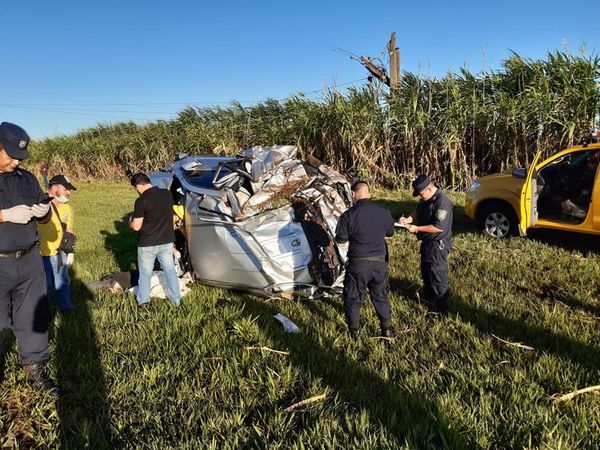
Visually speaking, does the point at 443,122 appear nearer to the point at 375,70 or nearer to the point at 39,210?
the point at 375,70

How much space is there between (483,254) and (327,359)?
409cm

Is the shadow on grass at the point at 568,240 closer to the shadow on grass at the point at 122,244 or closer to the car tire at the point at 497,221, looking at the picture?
the car tire at the point at 497,221

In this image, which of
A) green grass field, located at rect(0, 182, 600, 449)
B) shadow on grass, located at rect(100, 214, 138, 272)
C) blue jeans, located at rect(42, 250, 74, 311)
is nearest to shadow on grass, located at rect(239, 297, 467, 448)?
green grass field, located at rect(0, 182, 600, 449)

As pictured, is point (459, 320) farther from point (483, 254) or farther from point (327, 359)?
point (483, 254)

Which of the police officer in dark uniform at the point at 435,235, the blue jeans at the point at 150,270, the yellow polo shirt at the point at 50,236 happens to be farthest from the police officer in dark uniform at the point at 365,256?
the yellow polo shirt at the point at 50,236

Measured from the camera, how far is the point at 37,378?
11.2ft

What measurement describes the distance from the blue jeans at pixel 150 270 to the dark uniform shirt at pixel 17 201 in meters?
1.47

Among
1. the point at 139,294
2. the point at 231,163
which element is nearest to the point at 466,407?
the point at 139,294

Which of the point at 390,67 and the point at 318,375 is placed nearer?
the point at 318,375

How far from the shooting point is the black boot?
10.9ft

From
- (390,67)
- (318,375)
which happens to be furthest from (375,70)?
(318,375)

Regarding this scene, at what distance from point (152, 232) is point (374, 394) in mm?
3066

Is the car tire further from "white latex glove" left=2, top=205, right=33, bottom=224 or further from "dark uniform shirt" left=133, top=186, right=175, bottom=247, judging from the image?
"white latex glove" left=2, top=205, right=33, bottom=224

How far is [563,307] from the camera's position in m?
4.76
